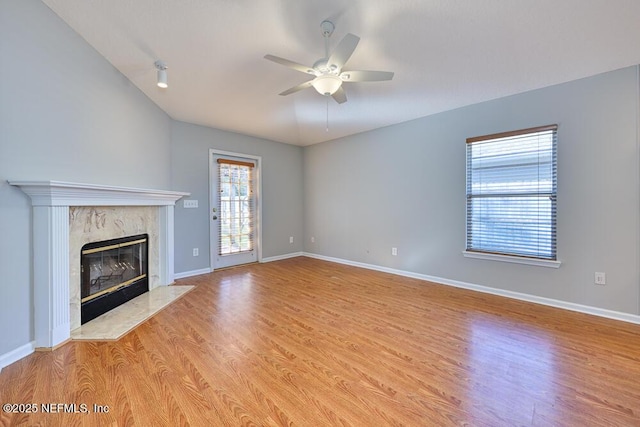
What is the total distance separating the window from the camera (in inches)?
120

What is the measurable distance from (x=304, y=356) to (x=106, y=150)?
277 centimetres

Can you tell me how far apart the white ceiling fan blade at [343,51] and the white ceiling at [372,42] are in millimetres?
253

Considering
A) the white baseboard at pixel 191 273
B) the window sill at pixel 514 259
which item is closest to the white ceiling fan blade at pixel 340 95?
the window sill at pixel 514 259

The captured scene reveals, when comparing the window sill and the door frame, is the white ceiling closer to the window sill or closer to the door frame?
the door frame

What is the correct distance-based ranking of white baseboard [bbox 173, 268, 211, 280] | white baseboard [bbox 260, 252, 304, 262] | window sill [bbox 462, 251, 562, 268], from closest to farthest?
1. window sill [bbox 462, 251, 562, 268]
2. white baseboard [bbox 173, 268, 211, 280]
3. white baseboard [bbox 260, 252, 304, 262]

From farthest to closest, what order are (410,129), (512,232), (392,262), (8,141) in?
(392,262)
(410,129)
(512,232)
(8,141)

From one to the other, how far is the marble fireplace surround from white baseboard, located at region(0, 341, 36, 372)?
0.04m

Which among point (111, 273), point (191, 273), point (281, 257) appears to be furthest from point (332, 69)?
point (281, 257)

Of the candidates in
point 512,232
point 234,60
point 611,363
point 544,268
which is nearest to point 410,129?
point 512,232

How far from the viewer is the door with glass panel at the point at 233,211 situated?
468 cm

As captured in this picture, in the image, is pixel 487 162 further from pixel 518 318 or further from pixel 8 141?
pixel 8 141

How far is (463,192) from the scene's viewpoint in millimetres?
3662

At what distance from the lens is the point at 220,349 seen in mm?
2104

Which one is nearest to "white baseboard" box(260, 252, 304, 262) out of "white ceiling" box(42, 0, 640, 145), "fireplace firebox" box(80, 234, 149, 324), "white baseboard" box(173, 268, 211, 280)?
"white baseboard" box(173, 268, 211, 280)
